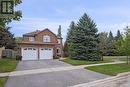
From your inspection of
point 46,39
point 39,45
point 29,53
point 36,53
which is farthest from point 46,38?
point 29,53

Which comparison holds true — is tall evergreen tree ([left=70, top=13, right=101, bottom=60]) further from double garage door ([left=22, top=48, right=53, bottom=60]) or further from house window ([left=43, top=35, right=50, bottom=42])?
house window ([left=43, top=35, right=50, bottom=42])

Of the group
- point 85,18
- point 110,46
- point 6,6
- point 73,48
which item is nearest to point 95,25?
point 85,18

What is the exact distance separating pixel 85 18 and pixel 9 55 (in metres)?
15.9

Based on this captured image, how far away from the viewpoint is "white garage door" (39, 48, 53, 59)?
51.9m

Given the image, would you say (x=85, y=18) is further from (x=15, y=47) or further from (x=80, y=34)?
(x=15, y=47)

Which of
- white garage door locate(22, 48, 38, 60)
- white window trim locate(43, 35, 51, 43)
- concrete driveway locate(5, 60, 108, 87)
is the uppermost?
white window trim locate(43, 35, 51, 43)

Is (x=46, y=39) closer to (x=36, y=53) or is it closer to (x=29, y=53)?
(x=36, y=53)

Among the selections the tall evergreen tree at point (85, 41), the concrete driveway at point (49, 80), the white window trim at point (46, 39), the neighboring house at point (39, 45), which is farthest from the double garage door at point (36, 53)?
the concrete driveway at point (49, 80)

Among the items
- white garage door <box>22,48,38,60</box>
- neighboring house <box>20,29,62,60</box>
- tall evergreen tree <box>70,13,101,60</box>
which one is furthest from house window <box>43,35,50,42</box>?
tall evergreen tree <box>70,13,101,60</box>

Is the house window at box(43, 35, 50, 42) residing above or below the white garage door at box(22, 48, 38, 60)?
above

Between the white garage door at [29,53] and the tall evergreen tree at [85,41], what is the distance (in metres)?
6.39

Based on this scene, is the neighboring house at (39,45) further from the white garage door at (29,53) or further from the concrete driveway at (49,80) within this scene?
the concrete driveway at (49,80)

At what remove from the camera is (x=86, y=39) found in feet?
159

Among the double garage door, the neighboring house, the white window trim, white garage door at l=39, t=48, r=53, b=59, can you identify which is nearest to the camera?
the double garage door
